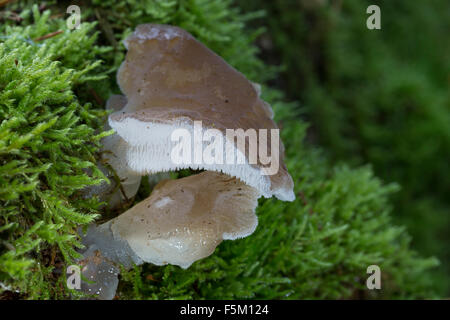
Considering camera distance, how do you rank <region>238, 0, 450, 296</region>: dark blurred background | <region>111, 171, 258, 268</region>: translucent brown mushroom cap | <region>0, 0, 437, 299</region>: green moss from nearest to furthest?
<region>0, 0, 437, 299</region>: green moss
<region>111, 171, 258, 268</region>: translucent brown mushroom cap
<region>238, 0, 450, 296</region>: dark blurred background

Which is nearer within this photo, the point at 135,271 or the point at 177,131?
the point at 177,131

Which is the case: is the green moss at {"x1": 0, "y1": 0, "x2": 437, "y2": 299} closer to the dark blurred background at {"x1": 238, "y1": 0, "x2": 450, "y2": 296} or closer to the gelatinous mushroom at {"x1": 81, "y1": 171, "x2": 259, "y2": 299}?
the gelatinous mushroom at {"x1": 81, "y1": 171, "x2": 259, "y2": 299}

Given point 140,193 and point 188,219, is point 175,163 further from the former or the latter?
point 140,193

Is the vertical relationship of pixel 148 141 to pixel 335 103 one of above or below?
above

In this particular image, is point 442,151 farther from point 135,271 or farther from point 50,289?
point 50,289

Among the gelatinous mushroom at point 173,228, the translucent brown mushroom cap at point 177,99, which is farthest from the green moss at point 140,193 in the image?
the translucent brown mushroom cap at point 177,99

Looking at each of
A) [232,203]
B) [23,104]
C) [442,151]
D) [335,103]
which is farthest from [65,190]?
[442,151]

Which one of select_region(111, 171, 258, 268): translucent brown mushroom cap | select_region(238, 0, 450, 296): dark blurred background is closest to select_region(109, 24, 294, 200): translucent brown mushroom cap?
select_region(111, 171, 258, 268): translucent brown mushroom cap
